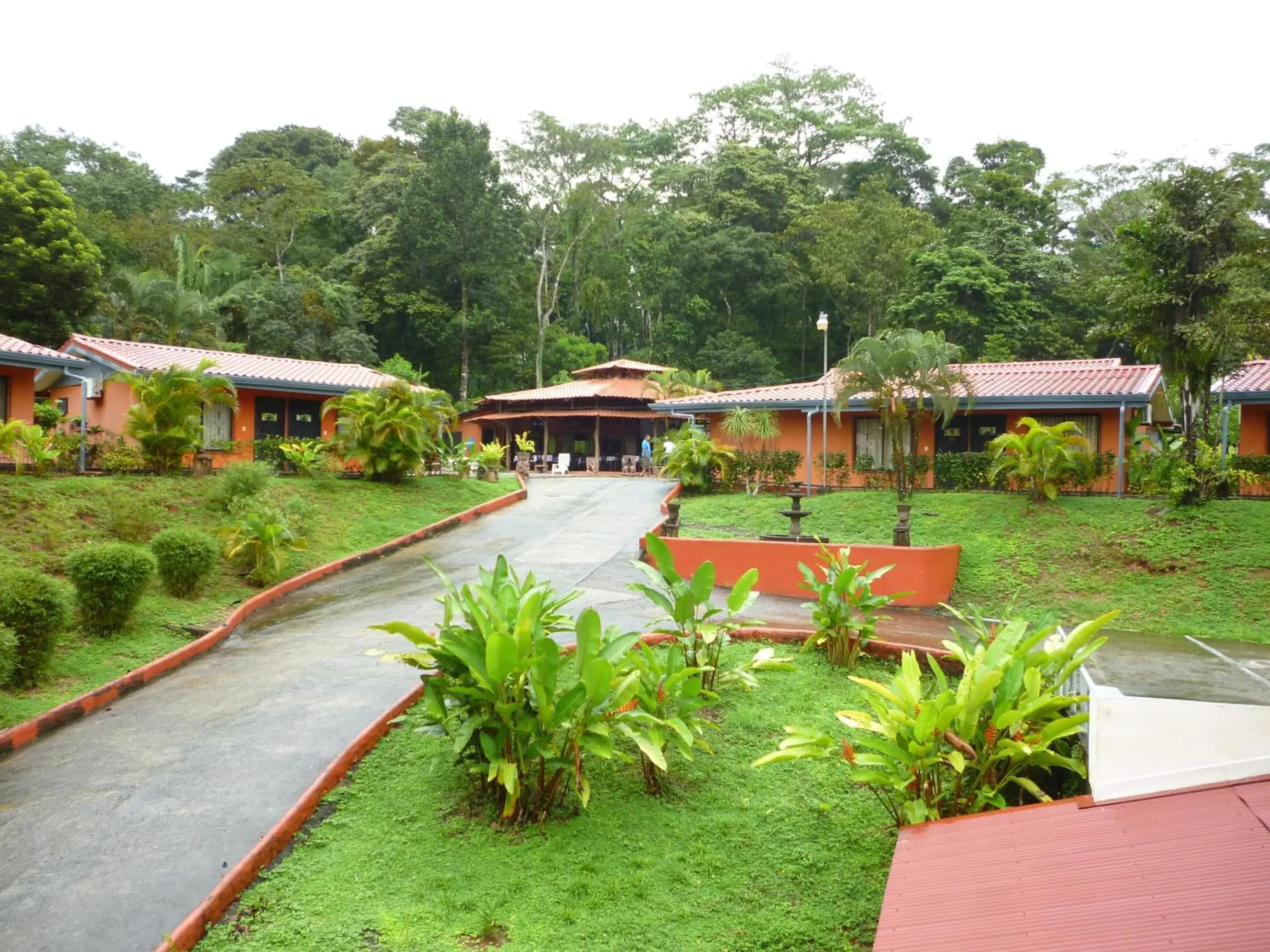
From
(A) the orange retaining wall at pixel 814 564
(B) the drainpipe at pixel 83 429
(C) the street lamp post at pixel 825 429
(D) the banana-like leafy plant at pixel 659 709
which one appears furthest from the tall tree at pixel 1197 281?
(B) the drainpipe at pixel 83 429

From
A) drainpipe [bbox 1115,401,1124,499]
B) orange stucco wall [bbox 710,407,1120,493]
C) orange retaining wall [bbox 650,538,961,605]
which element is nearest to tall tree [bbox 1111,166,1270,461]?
drainpipe [bbox 1115,401,1124,499]

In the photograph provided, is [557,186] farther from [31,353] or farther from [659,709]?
[659,709]

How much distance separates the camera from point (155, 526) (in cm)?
1316

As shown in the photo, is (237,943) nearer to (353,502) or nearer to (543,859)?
(543,859)

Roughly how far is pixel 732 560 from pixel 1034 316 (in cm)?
2624

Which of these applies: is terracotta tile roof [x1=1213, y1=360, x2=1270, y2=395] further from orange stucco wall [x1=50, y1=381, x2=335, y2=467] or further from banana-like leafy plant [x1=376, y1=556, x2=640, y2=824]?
orange stucco wall [x1=50, y1=381, x2=335, y2=467]

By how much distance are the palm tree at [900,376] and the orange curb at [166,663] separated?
32.9ft

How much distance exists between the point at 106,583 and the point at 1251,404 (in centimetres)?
2325

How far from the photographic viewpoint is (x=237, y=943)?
3.94 m

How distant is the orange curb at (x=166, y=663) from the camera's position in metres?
6.65

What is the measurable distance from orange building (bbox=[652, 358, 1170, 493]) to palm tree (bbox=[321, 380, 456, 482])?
344 inches

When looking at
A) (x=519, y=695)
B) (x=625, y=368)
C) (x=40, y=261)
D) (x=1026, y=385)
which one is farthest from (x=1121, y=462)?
(x=40, y=261)

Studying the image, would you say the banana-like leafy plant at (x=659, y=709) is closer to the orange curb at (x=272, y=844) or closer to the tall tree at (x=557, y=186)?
the orange curb at (x=272, y=844)

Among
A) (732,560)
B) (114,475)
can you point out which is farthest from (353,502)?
(732,560)
